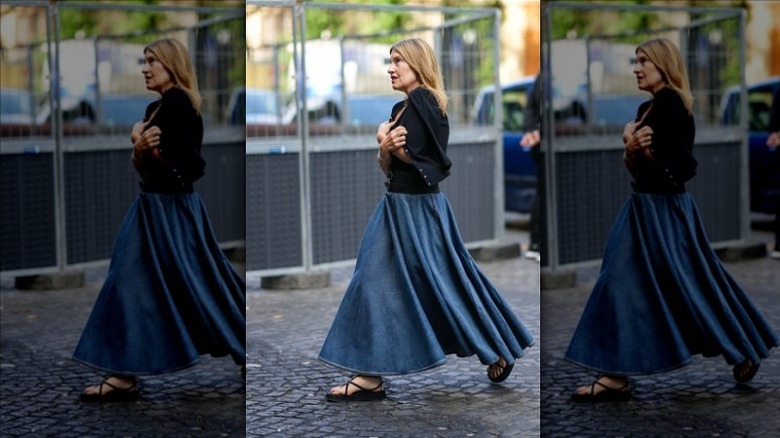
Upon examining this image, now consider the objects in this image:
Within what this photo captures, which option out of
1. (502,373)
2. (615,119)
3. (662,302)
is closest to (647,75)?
(615,119)

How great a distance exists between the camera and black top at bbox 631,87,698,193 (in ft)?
17.9

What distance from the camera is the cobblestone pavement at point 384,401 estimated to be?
233 inches

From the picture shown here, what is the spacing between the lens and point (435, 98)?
5969mm

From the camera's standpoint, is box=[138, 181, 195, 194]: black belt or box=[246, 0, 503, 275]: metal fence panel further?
box=[246, 0, 503, 275]: metal fence panel

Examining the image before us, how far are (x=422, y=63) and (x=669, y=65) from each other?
1.06 metres

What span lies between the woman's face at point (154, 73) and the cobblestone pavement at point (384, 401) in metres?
1.53

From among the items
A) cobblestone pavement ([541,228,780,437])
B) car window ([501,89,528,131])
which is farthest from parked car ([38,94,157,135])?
car window ([501,89,528,131])

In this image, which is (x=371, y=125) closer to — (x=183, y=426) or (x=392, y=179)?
(x=392, y=179)

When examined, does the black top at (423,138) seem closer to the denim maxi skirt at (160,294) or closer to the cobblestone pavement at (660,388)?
the cobblestone pavement at (660,388)

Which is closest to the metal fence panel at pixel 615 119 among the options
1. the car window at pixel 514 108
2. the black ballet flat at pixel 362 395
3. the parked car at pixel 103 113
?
the black ballet flat at pixel 362 395

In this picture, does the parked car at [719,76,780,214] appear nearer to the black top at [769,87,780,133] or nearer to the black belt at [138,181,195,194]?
the black top at [769,87,780,133]

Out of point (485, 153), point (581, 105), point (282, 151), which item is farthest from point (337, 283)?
point (581, 105)

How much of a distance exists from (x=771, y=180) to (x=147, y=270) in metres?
2.50

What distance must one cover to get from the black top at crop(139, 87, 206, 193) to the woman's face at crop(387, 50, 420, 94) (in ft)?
2.86
